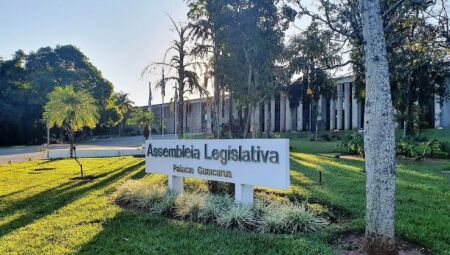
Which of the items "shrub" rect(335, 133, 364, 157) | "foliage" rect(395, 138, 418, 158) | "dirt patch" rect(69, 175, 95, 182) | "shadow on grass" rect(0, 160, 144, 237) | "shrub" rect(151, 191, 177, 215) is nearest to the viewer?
"shadow on grass" rect(0, 160, 144, 237)

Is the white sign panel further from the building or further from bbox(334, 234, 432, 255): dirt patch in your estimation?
the building

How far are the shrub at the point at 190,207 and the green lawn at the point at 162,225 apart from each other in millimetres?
316

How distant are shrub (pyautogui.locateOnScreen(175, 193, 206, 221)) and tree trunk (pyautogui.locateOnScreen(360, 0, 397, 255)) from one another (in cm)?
311

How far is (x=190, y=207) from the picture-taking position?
7.17 m

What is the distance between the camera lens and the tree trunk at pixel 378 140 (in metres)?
4.65

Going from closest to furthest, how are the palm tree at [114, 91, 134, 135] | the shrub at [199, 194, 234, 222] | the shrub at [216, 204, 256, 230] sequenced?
the shrub at [216, 204, 256, 230] → the shrub at [199, 194, 234, 222] → the palm tree at [114, 91, 134, 135]

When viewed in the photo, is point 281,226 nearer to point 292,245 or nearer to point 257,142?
point 292,245

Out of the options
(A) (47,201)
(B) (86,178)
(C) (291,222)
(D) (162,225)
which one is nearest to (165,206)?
(D) (162,225)

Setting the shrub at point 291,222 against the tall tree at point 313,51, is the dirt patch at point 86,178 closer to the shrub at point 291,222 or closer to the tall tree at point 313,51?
the tall tree at point 313,51

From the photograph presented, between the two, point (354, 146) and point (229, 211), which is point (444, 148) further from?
point (229, 211)

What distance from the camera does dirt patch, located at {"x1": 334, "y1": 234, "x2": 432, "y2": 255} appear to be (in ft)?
16.7

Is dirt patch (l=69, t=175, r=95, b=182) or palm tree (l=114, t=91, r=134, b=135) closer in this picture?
dirt patch (l=69, t=175, r=95, b=182)

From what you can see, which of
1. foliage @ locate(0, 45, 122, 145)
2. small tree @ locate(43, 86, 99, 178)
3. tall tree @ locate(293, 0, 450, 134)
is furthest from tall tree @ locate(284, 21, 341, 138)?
foliage @ locate(0, 45, 122, 145)

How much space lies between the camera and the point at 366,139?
4.79 metres
